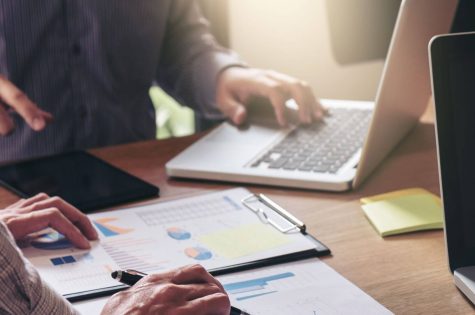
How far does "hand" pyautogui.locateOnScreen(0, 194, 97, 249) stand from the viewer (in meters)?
1.01

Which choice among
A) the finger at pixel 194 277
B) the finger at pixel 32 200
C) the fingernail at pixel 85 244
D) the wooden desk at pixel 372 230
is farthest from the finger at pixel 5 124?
the finger at pixel 194 277

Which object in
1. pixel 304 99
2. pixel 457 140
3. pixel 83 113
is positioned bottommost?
pixel 83 113

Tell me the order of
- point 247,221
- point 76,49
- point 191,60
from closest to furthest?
point 247,221 < point 76,49 < point 191,60

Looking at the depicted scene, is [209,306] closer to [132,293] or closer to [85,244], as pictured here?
[132,293]

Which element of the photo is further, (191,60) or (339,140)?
(191,60)

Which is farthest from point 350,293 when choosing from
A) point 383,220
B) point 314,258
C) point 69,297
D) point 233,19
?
point 233,19

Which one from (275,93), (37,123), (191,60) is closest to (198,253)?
(37,123)

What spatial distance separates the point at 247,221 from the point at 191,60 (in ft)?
2.73

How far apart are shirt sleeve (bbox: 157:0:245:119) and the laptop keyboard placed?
30 cm

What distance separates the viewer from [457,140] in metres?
0.89

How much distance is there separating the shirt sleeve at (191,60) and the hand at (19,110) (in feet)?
1.73

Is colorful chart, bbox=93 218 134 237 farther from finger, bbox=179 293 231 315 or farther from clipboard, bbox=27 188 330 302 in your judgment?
finger, bbox=179 293 231 315

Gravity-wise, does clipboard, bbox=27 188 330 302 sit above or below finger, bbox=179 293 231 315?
below

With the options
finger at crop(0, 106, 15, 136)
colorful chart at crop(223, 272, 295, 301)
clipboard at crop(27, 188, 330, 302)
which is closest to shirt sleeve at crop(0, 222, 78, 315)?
clipboard at crop(27, 188, 330, 302)
